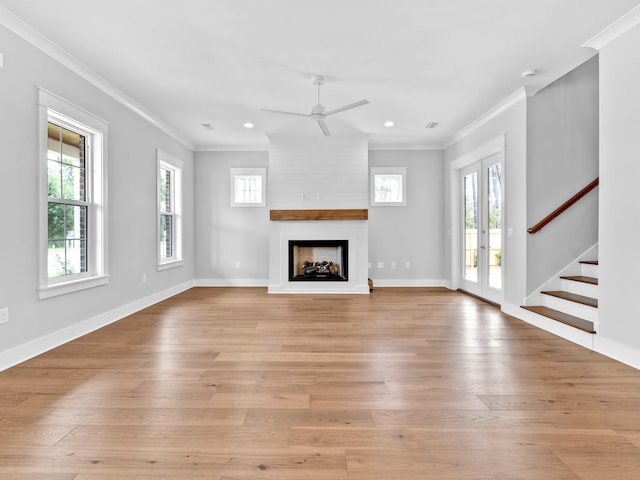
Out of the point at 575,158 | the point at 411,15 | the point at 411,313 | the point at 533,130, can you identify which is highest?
the point at 411,15

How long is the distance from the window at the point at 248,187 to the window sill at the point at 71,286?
3317mm

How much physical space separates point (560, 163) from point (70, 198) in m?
5.41

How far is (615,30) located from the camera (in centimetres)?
292

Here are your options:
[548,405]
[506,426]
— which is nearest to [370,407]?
[506,426]

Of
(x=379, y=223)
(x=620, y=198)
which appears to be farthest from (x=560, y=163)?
(x=379, y=223)

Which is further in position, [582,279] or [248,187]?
[248,187]

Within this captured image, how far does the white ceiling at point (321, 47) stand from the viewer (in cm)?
273

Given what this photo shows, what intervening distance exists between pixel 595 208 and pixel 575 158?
0.63 metres

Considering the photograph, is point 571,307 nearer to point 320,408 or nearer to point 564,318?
point 564,318

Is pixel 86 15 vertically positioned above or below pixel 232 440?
above

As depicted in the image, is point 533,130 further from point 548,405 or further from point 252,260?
point 252,260

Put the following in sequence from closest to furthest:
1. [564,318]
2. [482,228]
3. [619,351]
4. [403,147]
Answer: [619,351] → [564,318] → [482,228] → [403,147]

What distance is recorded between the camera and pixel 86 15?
280 cm

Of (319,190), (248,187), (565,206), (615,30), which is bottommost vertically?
(565,206)
